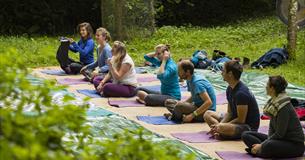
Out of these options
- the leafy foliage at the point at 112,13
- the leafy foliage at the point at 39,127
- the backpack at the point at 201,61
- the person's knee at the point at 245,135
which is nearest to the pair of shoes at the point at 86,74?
the backpack at the point at 201,61

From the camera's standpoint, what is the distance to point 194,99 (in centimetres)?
755

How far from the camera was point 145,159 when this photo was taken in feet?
7.50

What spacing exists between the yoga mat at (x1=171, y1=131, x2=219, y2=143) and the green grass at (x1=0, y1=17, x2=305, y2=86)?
15.4 feet

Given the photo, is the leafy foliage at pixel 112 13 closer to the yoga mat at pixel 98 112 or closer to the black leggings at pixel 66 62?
the black leggings at pixel 66 62

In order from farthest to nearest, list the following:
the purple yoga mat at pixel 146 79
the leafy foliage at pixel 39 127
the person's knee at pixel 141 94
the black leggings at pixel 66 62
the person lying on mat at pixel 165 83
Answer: the black leggings at pixel 66 62 → the purple yoga mat at pixel 146 79 → the person's knee at pixel 141 94 → the person lying on mat at pixel 165 83 → the leafy foliage at pixel 39 127

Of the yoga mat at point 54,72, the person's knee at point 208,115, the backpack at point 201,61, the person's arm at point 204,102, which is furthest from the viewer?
the backpack at point 201,61

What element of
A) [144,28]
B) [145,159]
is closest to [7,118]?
[145,159]

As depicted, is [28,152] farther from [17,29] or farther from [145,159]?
[17,29]

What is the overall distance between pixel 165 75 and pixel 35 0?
12514 mm

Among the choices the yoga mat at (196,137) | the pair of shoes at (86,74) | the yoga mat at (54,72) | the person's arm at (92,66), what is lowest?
the yoga mat at (54,72)

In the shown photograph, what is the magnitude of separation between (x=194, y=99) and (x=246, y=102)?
1.13m

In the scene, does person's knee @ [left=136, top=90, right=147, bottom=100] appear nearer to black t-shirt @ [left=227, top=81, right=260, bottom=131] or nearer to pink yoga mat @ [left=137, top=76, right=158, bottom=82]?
pink yoga mat @ [left=137, top=76, right=158, bottom=82]

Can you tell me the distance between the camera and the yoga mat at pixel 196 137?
21.8 ft

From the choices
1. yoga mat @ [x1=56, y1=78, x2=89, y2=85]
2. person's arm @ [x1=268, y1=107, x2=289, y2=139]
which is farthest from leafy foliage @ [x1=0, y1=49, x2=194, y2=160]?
yoga mat @ [x1=56, y1=78, x2=89, y2=85]
